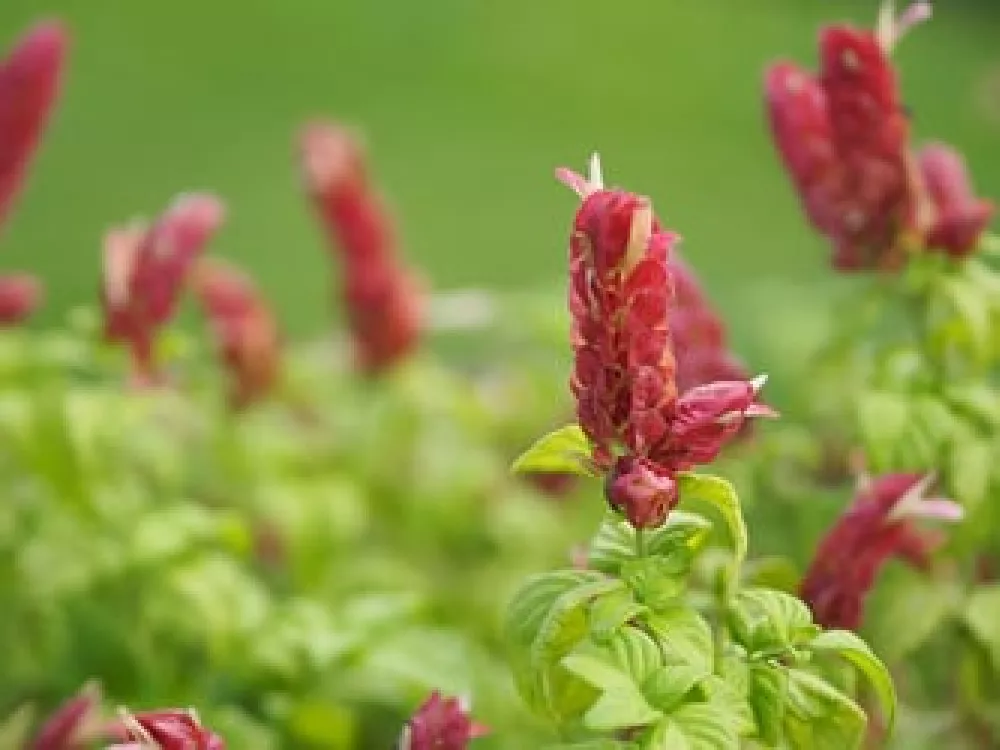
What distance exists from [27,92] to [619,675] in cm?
94

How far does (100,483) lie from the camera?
2.10 meters

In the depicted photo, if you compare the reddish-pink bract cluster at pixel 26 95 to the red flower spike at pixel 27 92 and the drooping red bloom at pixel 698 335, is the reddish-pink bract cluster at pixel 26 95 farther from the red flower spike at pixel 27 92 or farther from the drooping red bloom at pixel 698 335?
the drooping red bloom at pixel 698 335

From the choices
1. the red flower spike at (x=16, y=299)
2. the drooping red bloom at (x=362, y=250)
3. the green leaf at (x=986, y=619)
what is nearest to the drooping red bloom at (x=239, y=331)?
the drooping red bloom at (x=362, y=250)

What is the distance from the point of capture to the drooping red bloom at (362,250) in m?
2.46

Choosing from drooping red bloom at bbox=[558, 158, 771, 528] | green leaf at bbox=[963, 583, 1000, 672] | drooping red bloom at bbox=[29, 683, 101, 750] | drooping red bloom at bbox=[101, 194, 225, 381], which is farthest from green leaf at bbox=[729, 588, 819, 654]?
drooping red bloom at bbox=[101, 194, 225, 381]

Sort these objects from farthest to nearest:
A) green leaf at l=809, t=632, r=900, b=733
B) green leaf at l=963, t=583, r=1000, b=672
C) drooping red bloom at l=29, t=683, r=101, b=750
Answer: green leaf at l=963, t=583, r=1000, b=672 < drooping red bloom at l=29, t=683, r=101, b=750 < green leaf at l=809, t=632, r=900, b=733

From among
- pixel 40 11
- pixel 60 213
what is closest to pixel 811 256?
pixel 60 213

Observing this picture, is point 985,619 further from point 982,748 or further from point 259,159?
point 259,159

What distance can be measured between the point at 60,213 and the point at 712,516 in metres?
3.45

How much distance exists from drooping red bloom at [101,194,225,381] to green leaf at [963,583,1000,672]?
0.78 metres

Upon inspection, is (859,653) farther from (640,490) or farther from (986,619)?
(986,619)

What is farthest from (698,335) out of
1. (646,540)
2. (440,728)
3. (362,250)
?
(362,250)

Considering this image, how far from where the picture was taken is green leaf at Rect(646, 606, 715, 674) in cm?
137

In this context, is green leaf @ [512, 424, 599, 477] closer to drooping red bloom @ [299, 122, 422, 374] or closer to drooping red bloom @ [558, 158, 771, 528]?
drooping red bloom @ [558, 158, 771, 528]
